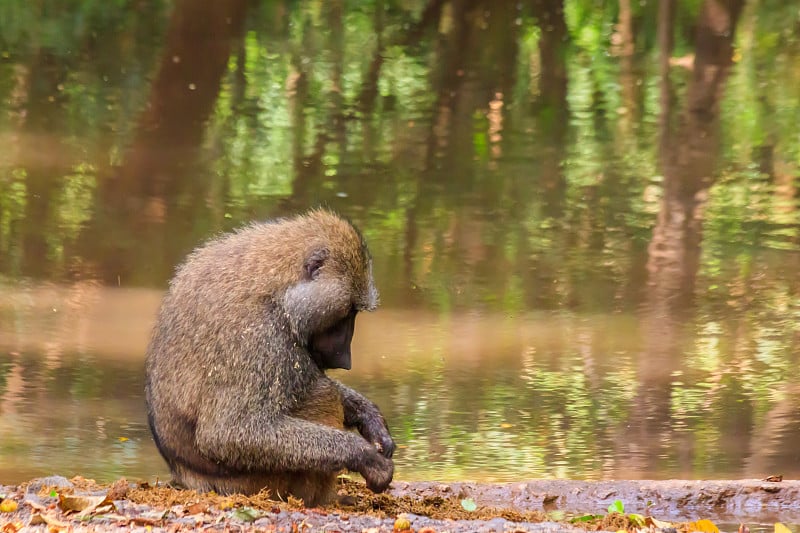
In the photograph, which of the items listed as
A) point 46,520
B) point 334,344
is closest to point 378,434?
point 334,344

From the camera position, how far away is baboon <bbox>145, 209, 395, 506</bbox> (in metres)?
5.37

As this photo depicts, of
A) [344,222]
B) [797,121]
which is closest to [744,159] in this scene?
[797,121]

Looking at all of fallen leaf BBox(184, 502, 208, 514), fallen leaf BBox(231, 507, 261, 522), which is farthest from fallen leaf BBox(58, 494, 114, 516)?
fallen leaf BBox(231, 507, 261, 522)

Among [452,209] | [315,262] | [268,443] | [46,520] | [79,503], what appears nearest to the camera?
[46,520]

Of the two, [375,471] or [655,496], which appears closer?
[375,471]

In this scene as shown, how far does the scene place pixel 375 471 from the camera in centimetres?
552

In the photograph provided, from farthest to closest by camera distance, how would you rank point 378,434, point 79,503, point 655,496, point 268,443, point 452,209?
point 452,209
point 655,496
point 378,434
point 268,443
point 79,503

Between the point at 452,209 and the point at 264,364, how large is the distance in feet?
17.6

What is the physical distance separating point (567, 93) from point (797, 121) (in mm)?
2256

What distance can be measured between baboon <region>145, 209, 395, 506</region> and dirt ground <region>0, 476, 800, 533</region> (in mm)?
149

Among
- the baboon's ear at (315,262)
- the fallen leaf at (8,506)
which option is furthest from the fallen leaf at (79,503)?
the baboon's ear at (315,262)

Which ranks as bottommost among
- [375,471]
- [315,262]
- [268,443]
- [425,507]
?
[425,507]

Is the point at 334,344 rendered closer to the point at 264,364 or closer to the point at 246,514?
the point at 264,364

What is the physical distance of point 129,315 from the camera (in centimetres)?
869
